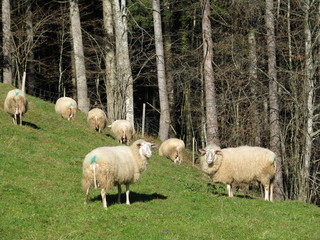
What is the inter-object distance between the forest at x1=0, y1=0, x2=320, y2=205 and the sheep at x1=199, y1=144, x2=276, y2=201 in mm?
5009

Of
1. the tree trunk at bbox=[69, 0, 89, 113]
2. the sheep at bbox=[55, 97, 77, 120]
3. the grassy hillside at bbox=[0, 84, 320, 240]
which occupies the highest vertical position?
the tree trunk at bbox=[69, 0, 89, 113]

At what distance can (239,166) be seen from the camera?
53.9 feet

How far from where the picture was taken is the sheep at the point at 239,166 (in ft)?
53.7

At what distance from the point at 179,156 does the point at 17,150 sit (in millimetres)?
10812

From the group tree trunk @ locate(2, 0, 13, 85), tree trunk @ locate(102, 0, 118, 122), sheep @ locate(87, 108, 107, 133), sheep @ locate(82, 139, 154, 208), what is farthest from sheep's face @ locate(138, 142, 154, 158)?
tree trunk @ locate(2, 0, 13, 85)

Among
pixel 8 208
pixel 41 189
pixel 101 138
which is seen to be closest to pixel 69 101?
pixel 101 138

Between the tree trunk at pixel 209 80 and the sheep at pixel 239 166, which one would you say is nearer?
the sheep at pixel 239 166

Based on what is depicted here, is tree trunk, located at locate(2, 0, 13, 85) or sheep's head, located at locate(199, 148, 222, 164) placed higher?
tree trunk, located at locate(2, 0, 13, 85)

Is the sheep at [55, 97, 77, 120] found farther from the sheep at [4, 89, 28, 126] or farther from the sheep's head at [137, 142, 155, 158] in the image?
the sheep's head at [137, 142, 155, 158]

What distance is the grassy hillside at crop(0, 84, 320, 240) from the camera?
1093 cm

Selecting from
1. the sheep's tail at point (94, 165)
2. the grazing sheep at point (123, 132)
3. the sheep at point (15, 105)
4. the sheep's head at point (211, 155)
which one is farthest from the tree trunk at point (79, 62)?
the sheep's tail at point (94, 165)

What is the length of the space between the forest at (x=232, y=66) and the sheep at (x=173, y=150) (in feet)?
5.31

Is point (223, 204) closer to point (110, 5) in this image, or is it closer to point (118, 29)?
point (118, 29)

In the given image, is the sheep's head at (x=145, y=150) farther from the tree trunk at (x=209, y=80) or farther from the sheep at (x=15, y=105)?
the sheep at (x=15, y=105)
